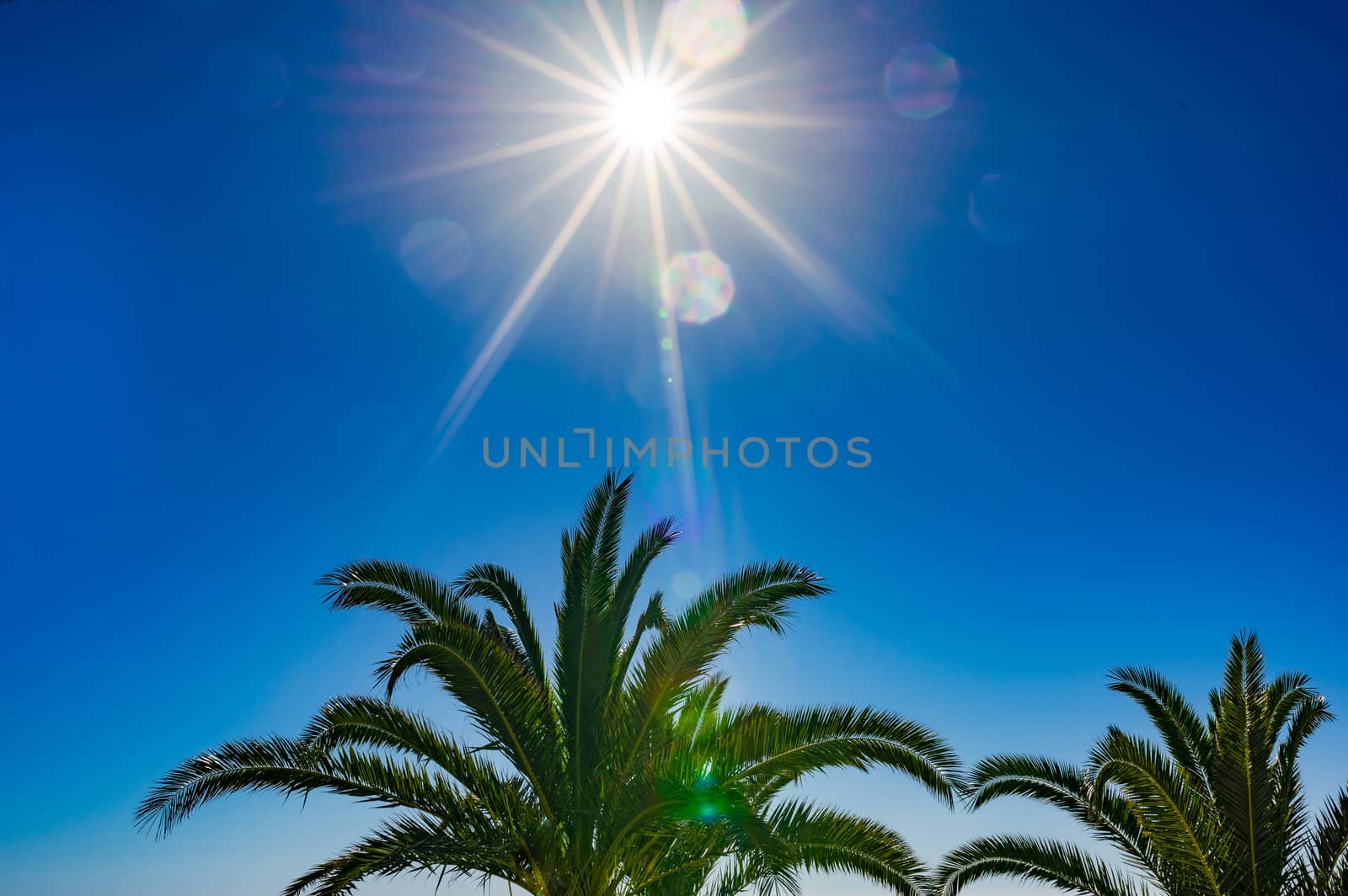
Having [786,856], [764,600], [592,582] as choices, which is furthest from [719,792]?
[592,582]

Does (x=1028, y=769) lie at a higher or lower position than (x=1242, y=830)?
higher

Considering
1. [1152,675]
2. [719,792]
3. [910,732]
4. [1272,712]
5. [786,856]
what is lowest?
[786,856]

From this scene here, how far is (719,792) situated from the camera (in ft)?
27.5

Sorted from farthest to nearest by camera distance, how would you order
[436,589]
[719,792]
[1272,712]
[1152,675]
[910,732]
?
1. [1152,675]
2. [1272,712]
3. [436,589]
4. [910,732]
5. [719,792]

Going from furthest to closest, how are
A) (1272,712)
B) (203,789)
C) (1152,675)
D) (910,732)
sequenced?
1. (1152,675)
2. (1272,712)
3. (910,732)
4. (203,789)

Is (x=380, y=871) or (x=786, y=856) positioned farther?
(x=380, y=871)

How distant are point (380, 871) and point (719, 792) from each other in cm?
372

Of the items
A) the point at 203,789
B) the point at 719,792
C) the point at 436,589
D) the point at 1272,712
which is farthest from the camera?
the point at 1272,712

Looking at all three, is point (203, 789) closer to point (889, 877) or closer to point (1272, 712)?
point (889, 877)

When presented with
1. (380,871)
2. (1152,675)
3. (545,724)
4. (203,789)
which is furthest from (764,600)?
(1152,675)

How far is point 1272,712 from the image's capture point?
13.0 m

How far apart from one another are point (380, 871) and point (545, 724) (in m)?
2.14

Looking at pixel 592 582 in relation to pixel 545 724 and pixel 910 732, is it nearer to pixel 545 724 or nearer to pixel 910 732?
pixel 545 724

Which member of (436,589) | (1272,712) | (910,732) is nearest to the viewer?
(910,732)
